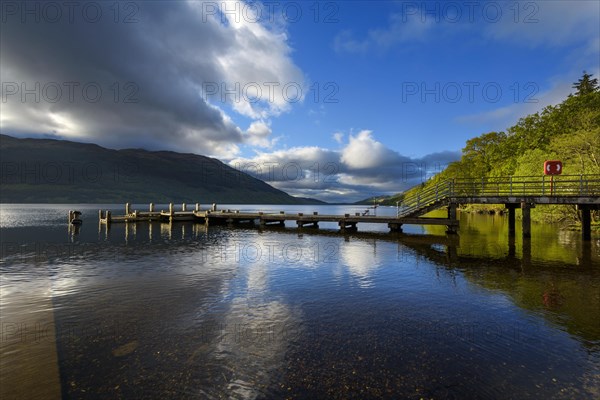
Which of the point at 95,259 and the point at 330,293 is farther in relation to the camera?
the point at 95,259

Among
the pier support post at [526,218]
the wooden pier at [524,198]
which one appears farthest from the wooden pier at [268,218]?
the pier support post at [526,218]

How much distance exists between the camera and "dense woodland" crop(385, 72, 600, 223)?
1505 inches

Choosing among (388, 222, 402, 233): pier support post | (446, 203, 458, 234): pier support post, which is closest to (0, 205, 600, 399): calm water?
(446, 203, 458, 234): pier support post

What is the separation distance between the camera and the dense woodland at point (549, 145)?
125ft

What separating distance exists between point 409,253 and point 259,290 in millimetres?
14278

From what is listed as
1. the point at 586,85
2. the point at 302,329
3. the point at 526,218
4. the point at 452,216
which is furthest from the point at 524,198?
the point at 586,85

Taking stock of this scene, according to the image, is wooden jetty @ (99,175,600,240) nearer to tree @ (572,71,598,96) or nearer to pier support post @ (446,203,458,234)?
pier support post @ (446,203,458,234)

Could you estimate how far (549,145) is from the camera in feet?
189

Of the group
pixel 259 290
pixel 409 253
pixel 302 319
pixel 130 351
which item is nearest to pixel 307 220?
pixel 409 253

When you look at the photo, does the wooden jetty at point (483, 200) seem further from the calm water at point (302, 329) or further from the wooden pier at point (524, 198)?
the calm water at point (302, 329)

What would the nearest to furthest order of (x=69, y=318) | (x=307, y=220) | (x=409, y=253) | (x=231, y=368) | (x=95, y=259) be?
(x=231, y=368)
(x=69, y=318)
(x=95, y=259)
(x=409, y=253)
(x=307, y=220)

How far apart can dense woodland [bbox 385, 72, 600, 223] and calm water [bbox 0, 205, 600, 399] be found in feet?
86.6

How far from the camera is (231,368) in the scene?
7.35m

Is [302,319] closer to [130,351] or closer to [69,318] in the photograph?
[130,351]
